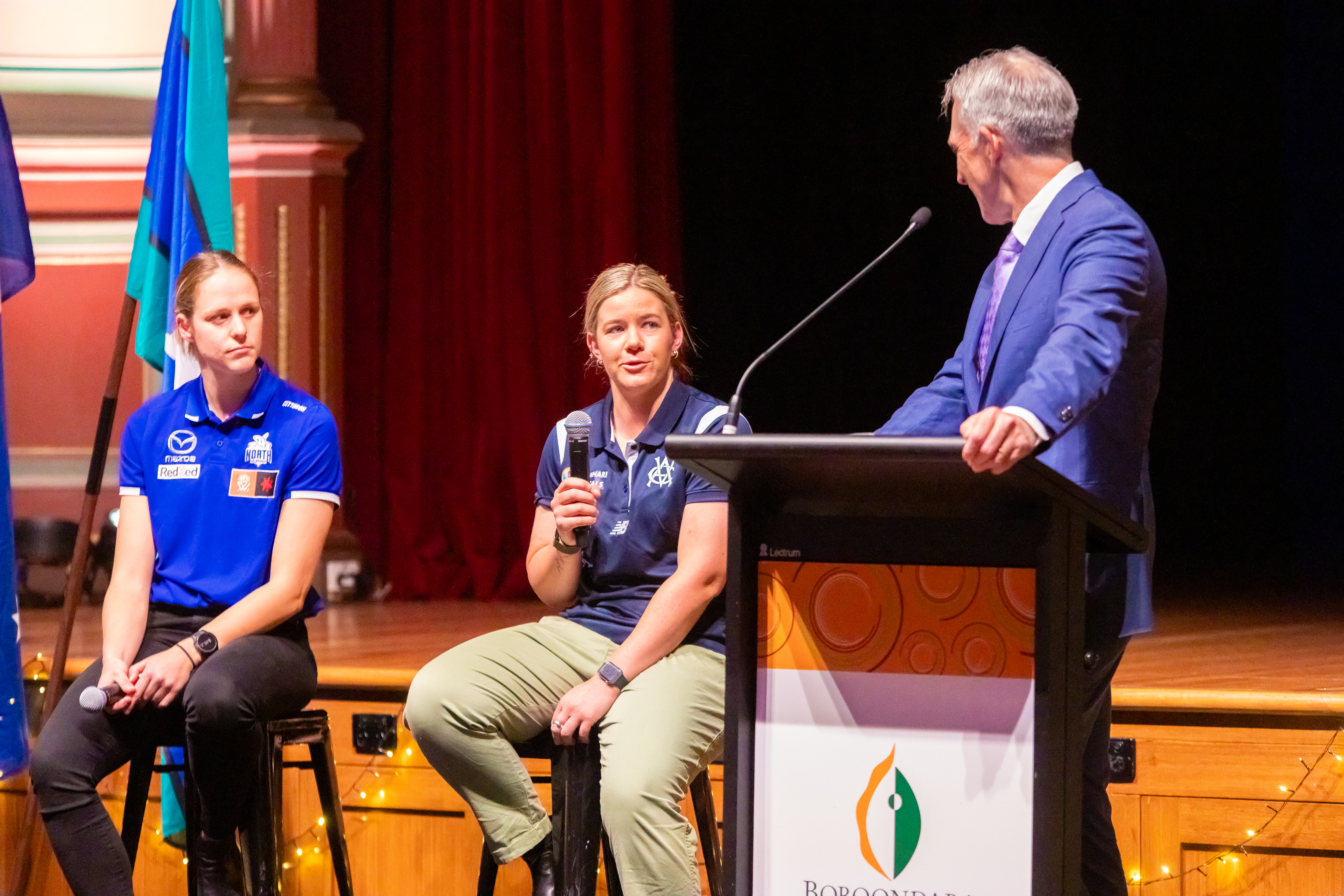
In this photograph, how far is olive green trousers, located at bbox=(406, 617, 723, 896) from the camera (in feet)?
6.98

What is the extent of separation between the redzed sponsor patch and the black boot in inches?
33.3

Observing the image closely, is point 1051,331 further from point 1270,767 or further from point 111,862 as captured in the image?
point 111,862

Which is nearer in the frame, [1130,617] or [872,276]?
[1130,617]

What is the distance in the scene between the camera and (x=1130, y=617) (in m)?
1.84

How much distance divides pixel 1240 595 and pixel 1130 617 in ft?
11.4

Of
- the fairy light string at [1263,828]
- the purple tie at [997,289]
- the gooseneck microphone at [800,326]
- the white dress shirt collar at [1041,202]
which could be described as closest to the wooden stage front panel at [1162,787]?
the fairy light string at [1263,828]

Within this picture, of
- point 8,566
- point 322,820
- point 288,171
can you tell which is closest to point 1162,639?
point 322,820

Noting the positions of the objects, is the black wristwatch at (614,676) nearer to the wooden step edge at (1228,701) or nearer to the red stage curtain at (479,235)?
the wooden step edge at (1228,701)

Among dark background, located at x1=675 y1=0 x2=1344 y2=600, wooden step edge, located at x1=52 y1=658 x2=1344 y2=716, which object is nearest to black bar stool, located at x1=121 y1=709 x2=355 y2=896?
wooden step edge, located at x1=52 y1=658 x2=1344 y2=716

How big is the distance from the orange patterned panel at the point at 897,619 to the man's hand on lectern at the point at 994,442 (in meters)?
0.20

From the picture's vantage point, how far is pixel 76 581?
3.02 metres

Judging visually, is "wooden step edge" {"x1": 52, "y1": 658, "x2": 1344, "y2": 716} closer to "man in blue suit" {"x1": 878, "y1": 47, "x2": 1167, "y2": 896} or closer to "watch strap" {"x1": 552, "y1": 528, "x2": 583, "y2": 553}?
"man in blue suit" {"x1": 878, "y1": 47, "x2": 1167, "y2": 896}

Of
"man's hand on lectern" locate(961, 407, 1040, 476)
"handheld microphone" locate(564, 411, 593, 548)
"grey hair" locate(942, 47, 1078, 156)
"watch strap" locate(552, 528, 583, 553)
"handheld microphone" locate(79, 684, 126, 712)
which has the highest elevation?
"grey hair" locate(942, 47, 1078, 156)

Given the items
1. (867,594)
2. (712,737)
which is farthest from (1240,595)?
(867,594)
